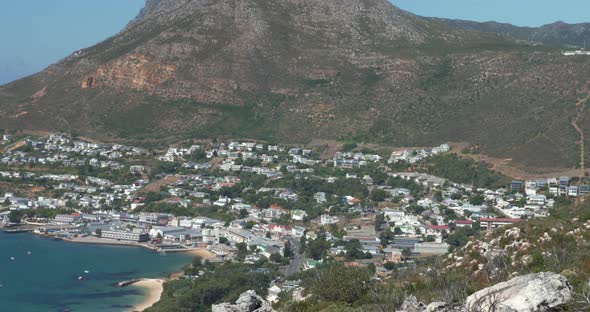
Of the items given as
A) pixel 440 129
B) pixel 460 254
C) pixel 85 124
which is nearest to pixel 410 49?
pixel 440 129

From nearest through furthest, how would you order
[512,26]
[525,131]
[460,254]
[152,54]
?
[460,254]
[525,131]
[152,54]
[512,26]

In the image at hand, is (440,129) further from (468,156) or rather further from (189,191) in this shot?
(189,191)

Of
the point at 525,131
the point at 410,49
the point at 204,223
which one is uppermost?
the point at 410,49

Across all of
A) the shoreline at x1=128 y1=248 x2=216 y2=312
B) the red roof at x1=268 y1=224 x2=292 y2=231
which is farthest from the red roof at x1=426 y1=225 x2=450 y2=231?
the shoreline at x1=128 y1=248 x2=216 y2=312

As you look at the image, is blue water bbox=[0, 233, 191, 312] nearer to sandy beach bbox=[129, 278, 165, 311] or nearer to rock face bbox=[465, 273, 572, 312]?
sandy beach bbox=[129, 278, 165, 311]

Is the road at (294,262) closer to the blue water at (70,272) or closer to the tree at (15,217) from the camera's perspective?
the blue water at (70,272)

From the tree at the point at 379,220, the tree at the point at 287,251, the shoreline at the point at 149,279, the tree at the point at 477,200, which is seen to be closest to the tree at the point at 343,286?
the shoreline at the point at 149,279

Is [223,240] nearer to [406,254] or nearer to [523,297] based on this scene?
[406,254]
